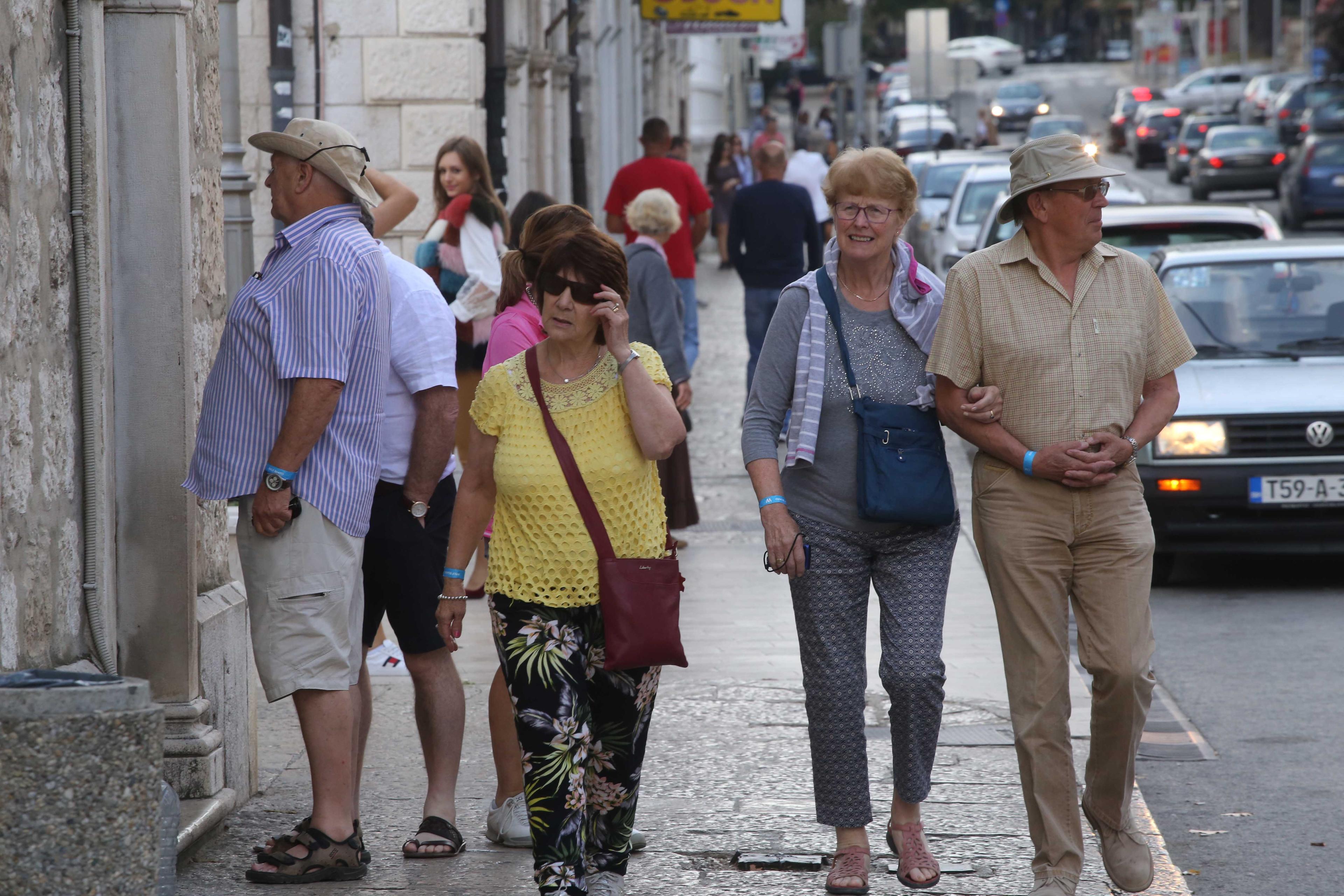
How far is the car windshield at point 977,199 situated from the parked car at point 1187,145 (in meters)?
25.2

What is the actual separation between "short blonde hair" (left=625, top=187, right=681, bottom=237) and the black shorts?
3879 millimetres

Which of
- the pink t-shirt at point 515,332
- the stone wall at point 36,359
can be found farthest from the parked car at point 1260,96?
the stone wall at point 36,359

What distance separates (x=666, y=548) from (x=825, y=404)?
563mm

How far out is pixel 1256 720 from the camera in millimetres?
6934

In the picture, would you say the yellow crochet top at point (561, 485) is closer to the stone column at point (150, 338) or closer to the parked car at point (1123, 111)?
the stone column at point (150, 338)

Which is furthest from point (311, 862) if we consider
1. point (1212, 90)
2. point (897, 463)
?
point (1212, 90)

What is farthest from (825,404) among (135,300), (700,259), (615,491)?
(700,259)

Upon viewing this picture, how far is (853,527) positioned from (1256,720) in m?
2.78

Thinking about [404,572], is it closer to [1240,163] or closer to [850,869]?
[850,869]

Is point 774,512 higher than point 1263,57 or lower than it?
lower

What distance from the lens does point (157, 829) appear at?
10.7 feet

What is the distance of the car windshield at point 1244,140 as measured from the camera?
130 feet

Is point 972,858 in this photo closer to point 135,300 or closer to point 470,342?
point 135,300

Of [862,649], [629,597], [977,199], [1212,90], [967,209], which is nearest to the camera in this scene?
[629,597]
